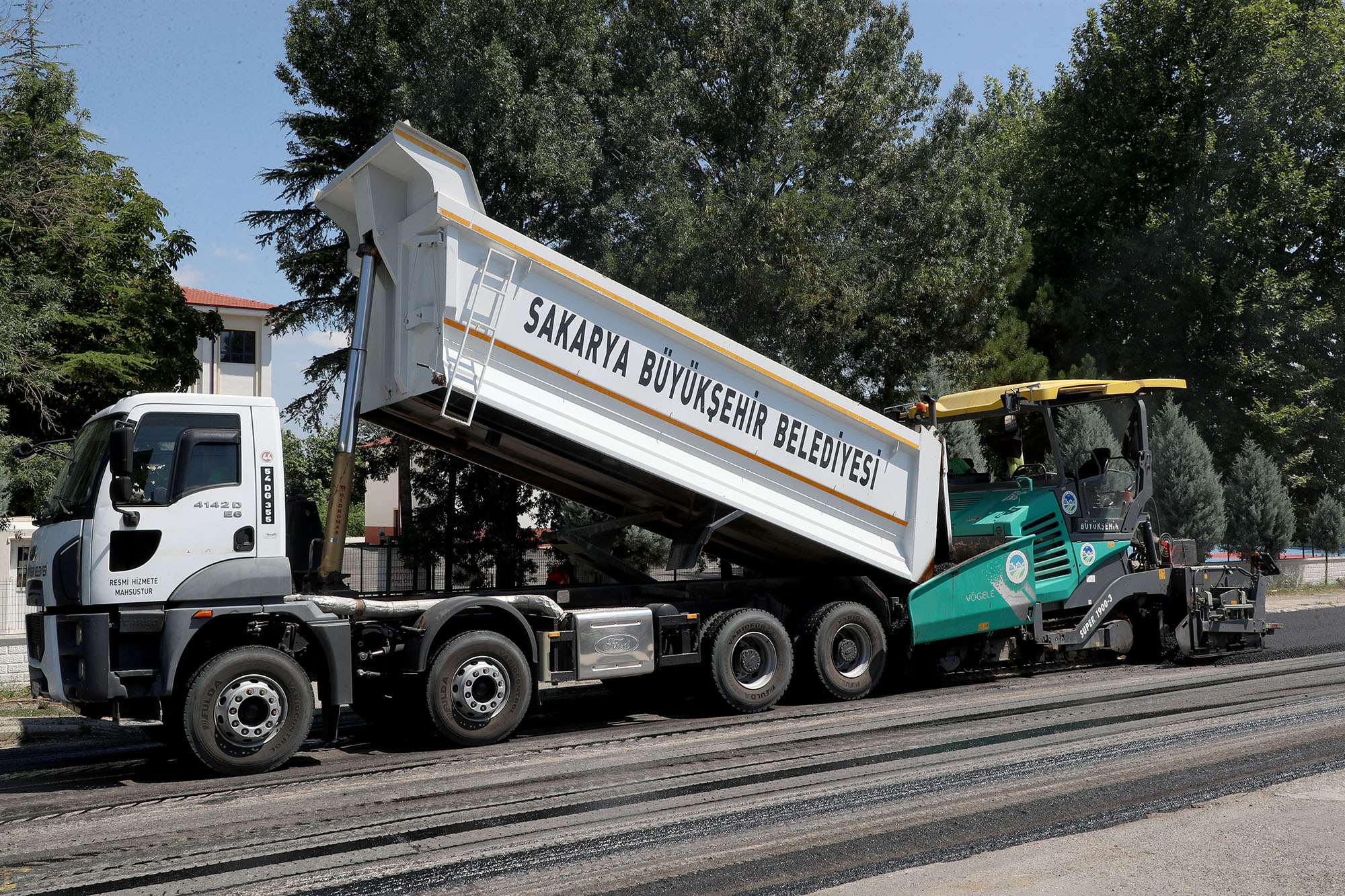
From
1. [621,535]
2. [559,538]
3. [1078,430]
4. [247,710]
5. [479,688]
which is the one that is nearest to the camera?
[247,710]

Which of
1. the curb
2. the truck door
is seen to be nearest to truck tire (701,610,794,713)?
the truck door

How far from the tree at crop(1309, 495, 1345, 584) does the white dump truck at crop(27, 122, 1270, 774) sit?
2090 centimetres

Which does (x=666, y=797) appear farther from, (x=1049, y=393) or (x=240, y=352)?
(x=240, y=352)

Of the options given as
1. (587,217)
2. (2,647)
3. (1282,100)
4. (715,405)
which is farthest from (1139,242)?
(2,647)

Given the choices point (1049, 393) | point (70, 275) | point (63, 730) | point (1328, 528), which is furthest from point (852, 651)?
point (1328, 528)

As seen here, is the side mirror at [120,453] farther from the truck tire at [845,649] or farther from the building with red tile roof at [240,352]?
the building with red tile roof at [240,352]

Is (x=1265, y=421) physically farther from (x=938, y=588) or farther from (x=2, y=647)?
(x=2, y=647)

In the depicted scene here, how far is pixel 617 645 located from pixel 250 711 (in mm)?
3125

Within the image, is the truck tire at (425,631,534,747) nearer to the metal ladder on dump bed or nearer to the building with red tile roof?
the metal ladder on dump bed

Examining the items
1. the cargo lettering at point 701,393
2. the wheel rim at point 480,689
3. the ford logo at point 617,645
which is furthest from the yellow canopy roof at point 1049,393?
the wheel rim at point 480,689

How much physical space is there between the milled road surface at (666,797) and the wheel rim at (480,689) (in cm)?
31

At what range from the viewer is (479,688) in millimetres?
8680

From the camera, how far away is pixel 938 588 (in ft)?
35.8

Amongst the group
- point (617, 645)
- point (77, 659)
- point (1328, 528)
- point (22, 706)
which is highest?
point (1328, 528)
